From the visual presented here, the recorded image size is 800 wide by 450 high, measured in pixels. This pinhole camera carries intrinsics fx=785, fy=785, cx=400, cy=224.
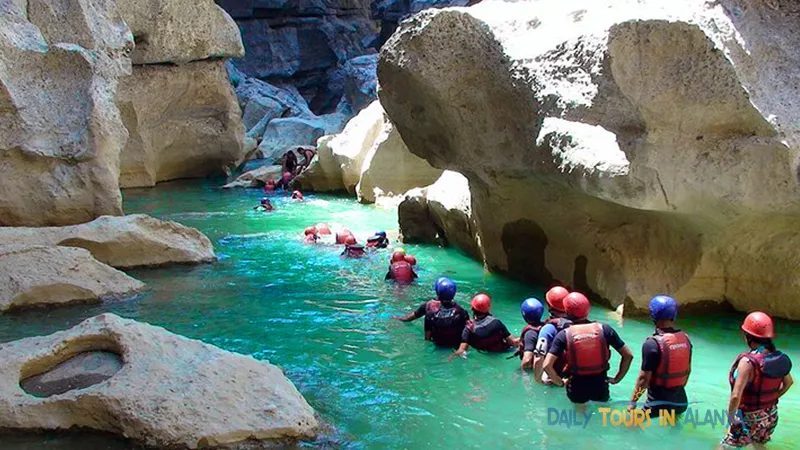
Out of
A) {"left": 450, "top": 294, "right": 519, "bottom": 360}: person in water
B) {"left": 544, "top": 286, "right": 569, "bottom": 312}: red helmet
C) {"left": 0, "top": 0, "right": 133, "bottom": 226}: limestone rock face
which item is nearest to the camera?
{"left": 544, "top": 286, "right": 569, "bottom": 312}: red helmet

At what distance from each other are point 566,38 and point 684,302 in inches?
123

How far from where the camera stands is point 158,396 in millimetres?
5320

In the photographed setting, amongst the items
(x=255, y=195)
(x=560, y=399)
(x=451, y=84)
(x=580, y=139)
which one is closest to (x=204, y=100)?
(x=255, y=195)

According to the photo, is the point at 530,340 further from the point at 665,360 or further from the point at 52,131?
the point at 52,131

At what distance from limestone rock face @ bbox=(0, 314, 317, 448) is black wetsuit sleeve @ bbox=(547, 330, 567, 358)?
1846 mm

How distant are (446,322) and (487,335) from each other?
0.46 m

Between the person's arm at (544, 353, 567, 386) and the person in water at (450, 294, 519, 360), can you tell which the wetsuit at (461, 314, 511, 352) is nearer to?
the person in water at (450, 294, 519, 360)

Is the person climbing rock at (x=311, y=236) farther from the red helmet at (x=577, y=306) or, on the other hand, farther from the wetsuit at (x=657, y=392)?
the wetsuit at (x=657, y=392)

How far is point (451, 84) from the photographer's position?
9.58 metres

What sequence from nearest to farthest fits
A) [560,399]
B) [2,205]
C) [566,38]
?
[560,399] → [566,38] → [2,205]

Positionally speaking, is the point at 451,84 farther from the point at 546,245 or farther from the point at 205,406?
the point at 205,406

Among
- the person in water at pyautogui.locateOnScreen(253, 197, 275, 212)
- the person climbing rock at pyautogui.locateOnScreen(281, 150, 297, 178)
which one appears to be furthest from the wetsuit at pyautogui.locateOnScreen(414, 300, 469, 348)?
the person climbing rock at pyautogui.locateOnScreen(281, 150, 297, 178)

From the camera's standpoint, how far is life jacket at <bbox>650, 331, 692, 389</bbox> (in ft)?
17.6

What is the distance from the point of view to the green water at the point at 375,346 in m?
5.72
